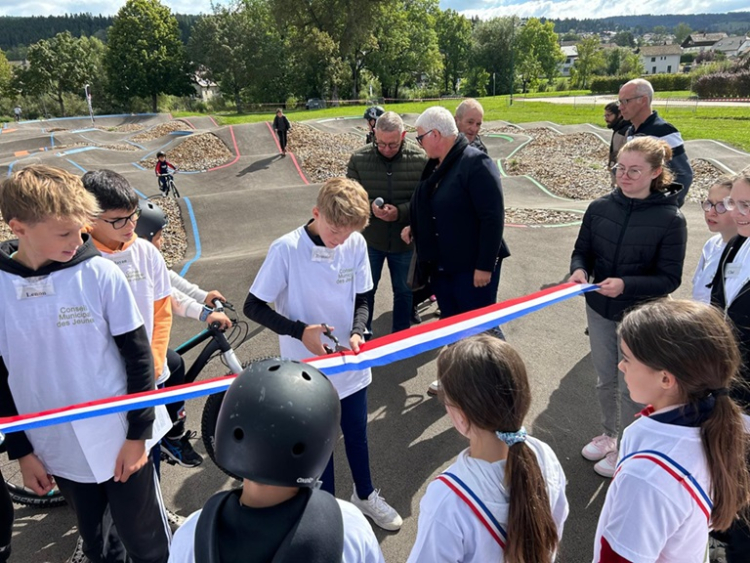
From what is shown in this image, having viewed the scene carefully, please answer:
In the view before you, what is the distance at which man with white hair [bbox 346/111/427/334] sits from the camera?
16.4 ft

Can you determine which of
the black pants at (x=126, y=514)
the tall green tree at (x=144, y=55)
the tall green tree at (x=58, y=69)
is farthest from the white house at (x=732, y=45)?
the black pants at (x=126, y=514)

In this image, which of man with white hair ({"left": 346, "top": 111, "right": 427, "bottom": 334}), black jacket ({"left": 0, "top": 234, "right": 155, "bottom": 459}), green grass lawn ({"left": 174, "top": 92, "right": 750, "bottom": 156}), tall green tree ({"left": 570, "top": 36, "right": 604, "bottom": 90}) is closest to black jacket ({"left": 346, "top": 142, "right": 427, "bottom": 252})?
man with white hair ({"left": 346, "top": 111, "right": 427, "bottom": 334})

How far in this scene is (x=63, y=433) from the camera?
240 centimetres

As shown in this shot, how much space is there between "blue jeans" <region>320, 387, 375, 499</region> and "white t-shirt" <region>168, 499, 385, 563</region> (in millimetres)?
1630

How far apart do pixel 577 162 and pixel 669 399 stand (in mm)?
16341

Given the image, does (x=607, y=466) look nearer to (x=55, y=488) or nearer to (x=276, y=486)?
(x=276, y=486)

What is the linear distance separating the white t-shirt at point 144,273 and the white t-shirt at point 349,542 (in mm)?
1837

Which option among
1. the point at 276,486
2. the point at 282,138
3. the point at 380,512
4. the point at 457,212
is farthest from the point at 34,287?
the point at 282,138

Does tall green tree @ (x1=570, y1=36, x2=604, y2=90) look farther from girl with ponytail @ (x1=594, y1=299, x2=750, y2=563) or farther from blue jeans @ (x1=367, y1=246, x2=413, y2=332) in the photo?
girl with ponytail @ (x1=594, y1=299, x2=750, y2=563)

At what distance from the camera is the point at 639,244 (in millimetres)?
3402

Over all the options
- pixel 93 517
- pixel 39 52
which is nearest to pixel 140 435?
pixel 93 517

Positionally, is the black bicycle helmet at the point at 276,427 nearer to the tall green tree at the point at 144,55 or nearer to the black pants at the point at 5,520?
the black pants at the point at 5,520

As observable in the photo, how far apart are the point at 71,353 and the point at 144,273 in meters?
0.88

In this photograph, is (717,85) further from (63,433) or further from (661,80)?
(63,433)
